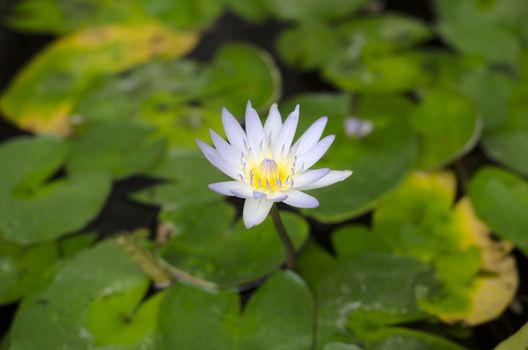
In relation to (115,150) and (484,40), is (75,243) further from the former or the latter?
(484,40)

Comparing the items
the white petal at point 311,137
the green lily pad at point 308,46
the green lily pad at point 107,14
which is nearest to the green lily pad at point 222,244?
the white petal at point 311,137

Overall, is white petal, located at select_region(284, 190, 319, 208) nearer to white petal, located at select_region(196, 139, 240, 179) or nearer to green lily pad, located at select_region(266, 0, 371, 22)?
white petal, located at select_region(196, 139, 240, 179)

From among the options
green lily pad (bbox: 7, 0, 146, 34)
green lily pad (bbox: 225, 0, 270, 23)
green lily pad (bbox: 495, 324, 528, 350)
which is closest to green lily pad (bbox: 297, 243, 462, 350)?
green lily pad (bbox: 495, 324, 528, 350)

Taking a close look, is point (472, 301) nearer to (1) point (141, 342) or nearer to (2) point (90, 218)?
(1) point (141, 342)

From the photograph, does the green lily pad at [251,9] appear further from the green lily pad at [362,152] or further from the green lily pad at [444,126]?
the green lily pad at [444,126]

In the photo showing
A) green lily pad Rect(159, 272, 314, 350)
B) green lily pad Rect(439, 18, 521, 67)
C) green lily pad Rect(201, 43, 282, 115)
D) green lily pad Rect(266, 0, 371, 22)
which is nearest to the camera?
green lily pad Rect(159, 272, 314, 350)
